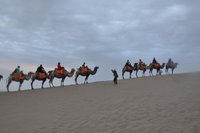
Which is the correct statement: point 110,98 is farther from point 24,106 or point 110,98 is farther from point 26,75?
point 26,75

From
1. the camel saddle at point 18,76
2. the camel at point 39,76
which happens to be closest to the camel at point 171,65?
the camel at point 39,76

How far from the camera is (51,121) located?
556 inches

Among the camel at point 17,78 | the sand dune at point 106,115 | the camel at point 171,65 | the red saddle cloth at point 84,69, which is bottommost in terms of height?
the sand dune at point 106,115

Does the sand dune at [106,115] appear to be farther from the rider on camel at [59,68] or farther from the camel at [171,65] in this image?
the camel at [171,65]

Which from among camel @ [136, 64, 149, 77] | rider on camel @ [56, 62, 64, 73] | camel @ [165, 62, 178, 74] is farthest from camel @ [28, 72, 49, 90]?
camel @ [165, 62, 178, 74]

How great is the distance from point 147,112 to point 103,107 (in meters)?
2.90

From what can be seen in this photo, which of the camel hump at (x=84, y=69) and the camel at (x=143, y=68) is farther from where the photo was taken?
the camel at (x=143, y=68)

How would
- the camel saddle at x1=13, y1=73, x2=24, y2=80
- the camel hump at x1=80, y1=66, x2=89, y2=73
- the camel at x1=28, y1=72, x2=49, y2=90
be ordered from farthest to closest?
the camel hump at x1=80, y1=66, x2=89, y2=73, the camel at x1=28, y1=72, x2=49, y2=90, the camel saddle at x1=13, y1=73, x2=24, y2=80

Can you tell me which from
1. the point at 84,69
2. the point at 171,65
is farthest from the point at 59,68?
the point at 171,65

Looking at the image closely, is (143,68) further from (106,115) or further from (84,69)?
(106,115)

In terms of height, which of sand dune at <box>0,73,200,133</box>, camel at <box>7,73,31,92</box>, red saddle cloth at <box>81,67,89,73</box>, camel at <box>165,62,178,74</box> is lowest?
sand dune at <box>0,73,200,133</box>

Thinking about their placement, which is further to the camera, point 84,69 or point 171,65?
point 171,65

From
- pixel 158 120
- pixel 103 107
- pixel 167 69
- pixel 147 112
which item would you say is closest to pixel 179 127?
pixel 158 120

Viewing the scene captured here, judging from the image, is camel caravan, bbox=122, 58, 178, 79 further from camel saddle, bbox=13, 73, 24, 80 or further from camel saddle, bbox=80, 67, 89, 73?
camel saddle, bbox=13, 73, 24, 80
